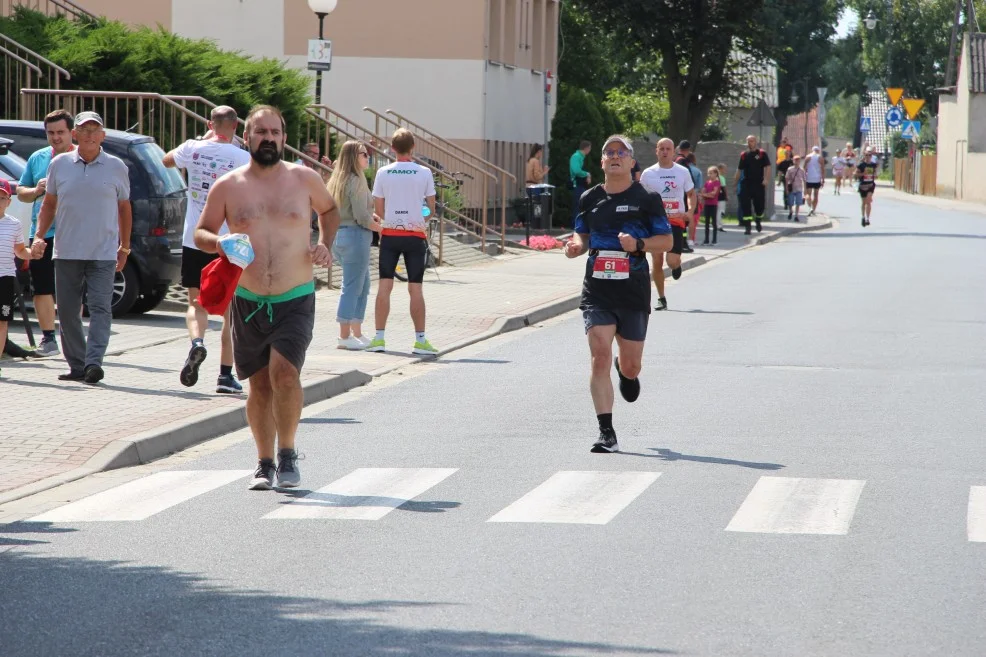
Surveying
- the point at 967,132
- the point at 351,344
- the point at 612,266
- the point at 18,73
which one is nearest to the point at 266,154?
the point at 612,266

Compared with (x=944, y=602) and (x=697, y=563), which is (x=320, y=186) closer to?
(x=697, y=563)

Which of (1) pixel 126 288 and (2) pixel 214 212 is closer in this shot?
(2) pixel 214 212

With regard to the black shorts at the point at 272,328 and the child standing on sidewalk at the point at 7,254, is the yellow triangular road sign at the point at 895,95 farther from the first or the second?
the black shorts at the point at 272,328

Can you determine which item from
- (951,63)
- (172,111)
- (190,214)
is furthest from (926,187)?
(190,214)

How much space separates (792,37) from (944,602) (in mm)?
102085

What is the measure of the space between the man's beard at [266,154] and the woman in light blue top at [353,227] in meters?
6.40

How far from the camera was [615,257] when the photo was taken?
33.6 feet

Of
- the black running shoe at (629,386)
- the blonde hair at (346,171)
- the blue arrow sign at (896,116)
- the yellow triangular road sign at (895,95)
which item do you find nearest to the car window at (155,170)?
the blonde hair at (346,171)

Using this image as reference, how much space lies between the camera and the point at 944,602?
638cm

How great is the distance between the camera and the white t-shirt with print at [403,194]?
14695 mm

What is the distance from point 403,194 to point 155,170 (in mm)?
3220

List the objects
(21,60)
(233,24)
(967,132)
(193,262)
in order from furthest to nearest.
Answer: (967,132), (233,24), (21,60), (193,262)

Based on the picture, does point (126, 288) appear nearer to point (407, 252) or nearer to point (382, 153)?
point (407, 252)

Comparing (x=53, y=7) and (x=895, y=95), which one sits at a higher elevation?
(x=895, y=95)
